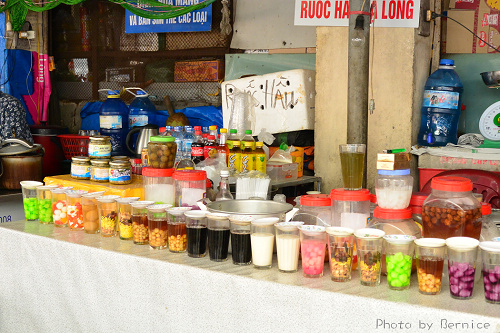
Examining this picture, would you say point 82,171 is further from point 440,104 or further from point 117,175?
point 440,104

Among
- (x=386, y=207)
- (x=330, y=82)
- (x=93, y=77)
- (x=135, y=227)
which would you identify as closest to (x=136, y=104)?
(x=93, y=77)

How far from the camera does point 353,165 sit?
261cm

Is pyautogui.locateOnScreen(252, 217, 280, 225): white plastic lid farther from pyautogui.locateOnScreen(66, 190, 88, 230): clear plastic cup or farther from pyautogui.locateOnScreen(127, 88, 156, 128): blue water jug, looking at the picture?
pyautogui.locateOnScreen(127, 88, 156, 128): blue water jug

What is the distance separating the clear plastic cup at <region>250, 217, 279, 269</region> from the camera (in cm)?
209

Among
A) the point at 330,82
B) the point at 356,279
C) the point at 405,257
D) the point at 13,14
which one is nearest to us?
the point at 405,257

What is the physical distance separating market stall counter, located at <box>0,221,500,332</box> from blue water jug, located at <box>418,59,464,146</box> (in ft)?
8.39

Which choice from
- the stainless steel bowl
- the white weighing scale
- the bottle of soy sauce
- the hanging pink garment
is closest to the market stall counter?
the bottle of soy sauce

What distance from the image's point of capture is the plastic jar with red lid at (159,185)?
280cm

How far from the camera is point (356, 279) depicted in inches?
78.7

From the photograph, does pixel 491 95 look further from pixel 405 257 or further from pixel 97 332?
pixel 97 332

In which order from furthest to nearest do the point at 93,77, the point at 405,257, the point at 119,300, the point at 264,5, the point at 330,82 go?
the point at 93,77 → the point at 264,5 → the point at 330,82 → the point at 119,300 → the point at 405,257

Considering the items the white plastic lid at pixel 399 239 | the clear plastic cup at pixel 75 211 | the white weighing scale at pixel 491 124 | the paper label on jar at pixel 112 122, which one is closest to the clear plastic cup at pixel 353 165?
the white plastic lid at pixel 399 239

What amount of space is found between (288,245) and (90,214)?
1.15 meters

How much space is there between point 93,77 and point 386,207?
17.4 ft
